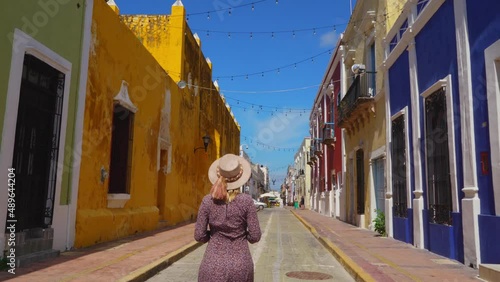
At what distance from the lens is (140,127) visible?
1202cm

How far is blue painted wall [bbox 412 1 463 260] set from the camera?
25.0 feet

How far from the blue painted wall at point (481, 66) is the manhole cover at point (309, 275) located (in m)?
2.64

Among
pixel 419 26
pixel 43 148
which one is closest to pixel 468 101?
pixel 419 26

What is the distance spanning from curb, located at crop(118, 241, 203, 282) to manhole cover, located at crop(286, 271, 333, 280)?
2157mm

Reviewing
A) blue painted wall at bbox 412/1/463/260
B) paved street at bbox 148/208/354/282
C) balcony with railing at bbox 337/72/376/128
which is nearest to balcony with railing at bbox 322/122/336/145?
balcony with railing at bbox 337/72/376/128

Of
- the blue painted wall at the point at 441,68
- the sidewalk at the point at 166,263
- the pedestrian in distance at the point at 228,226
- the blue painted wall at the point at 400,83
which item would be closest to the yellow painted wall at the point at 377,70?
the blue painted wall at the point at 400,83

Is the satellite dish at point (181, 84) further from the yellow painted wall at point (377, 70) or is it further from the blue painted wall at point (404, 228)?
the blue painted wall at point (404, 228)

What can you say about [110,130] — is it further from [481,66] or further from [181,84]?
[481,66]

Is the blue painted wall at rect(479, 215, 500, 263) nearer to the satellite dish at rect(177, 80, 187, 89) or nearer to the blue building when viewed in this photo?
the blue building

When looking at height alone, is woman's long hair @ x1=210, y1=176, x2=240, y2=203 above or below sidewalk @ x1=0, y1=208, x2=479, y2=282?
above

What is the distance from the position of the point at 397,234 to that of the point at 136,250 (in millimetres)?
6673

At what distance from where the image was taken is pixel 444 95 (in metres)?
8.16

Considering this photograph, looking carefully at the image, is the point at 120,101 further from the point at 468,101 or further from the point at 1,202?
the point at 468,101

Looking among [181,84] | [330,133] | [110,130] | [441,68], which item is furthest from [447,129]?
[330,133]
